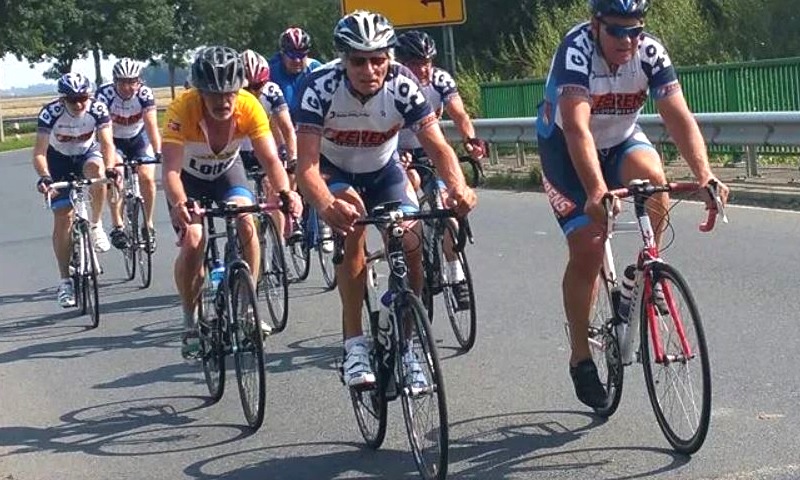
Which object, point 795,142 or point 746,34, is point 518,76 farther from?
point 795,142

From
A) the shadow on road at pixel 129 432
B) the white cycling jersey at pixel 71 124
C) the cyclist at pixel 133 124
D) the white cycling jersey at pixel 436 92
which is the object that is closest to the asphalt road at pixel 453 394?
the shadow on road at pixel 129 432

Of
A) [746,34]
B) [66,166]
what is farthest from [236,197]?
[746,34]

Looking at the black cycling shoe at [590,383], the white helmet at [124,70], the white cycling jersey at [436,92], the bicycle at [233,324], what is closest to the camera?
the black cycling shoe at [590,383]

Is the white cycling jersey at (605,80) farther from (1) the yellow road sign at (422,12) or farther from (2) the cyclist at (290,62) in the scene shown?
(1) the yellow road sign at (422,12)

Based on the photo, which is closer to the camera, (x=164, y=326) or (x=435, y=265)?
(x=435, y=265)

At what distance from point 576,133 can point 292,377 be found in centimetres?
307

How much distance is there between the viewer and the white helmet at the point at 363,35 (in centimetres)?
619

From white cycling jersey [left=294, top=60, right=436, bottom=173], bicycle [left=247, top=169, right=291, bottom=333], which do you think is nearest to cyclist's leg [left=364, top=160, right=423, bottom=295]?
white cycling jersey [left=294, top=60, right=436, bottom=173]

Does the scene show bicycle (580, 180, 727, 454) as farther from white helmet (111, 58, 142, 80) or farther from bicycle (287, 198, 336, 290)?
white helmet (111, 58, 142, 80)

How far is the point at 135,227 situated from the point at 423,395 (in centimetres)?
744

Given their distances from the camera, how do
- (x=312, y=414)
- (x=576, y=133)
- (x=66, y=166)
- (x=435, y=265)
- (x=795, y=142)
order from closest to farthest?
(x=576, y=133)
(x=312, y=414)
(x=435, y=265)
(x=66, y=166)
(x=795, y=142)

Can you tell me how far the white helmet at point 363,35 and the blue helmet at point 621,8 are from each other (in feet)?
3.11

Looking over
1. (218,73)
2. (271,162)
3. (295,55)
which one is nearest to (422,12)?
(295,55)

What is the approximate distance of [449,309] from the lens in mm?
8898
